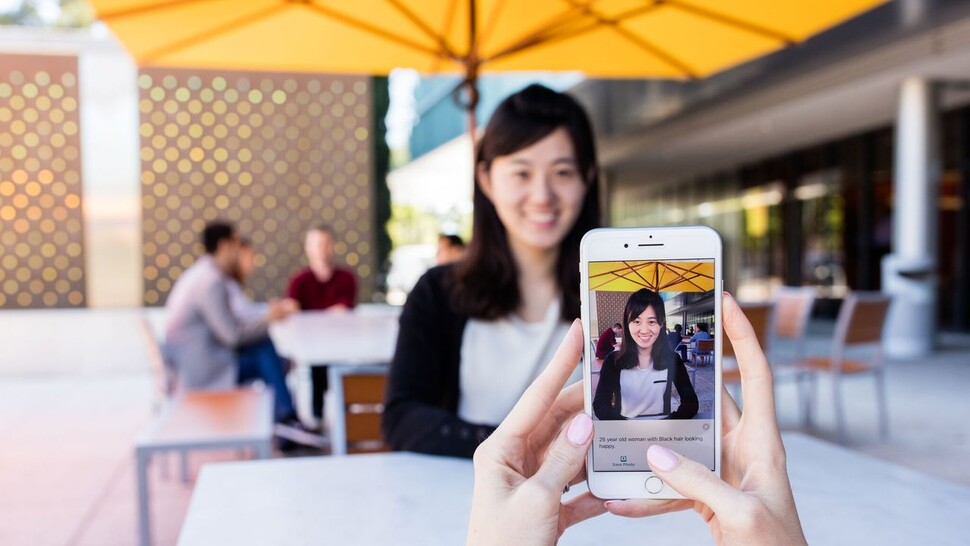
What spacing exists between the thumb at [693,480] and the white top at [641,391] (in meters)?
0.08

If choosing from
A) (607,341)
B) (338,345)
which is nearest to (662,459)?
(607,341)

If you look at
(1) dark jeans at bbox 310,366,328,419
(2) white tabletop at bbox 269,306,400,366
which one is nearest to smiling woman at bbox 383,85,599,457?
(2) white tabletop at bbox 269,306,400,366

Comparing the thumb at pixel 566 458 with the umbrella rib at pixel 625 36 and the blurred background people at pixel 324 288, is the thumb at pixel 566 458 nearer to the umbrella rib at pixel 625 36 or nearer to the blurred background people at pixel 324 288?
the umbrella rib at pixel 625 36

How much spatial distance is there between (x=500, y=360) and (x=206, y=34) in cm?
264

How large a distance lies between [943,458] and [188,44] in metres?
4.53

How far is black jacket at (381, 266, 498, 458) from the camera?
52.9 inches

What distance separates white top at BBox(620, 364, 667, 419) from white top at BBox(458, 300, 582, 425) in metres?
0.80

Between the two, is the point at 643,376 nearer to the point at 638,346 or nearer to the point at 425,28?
the point at 638,346

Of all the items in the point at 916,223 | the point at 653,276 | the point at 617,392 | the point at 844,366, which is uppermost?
the point at 916,223

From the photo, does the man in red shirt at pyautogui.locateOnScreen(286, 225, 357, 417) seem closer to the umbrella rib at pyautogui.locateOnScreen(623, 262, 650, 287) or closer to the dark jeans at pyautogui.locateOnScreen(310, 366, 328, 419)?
the dark jeans at pyautogui.locateOnScreen(310, 366, 328, 419)

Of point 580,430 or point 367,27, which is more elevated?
point 367,27

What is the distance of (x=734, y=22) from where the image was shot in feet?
11.3

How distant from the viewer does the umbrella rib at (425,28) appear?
3394 millimetres

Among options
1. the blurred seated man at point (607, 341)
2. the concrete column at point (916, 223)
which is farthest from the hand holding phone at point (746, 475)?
the concrete column at point (916, 223)
